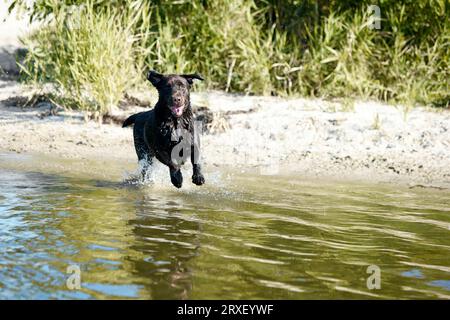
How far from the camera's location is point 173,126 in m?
8.12

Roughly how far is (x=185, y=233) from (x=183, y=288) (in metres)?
1.57

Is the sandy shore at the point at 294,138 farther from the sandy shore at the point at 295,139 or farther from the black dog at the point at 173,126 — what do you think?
the black dog at the point at 173,126

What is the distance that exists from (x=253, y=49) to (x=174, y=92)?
4.77 meters

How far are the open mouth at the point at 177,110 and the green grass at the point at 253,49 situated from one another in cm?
353

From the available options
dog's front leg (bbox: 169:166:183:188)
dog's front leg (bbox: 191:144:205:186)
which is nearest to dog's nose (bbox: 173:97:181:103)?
dog's front leg (bbox: 191:144:205:186)

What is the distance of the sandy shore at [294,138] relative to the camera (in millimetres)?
9883

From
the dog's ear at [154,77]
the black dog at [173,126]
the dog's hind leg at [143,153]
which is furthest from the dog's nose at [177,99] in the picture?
the dog's hind leg at [143,153]

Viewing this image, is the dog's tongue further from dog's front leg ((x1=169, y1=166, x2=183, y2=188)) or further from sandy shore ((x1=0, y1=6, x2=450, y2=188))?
sandy shore ((x1=0, y1=6, x2=450, y2=188))

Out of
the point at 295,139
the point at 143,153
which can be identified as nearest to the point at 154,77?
the point at 143,153

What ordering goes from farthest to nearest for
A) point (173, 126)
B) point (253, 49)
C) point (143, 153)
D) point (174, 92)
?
point (253, 49)
point (143, 153)
point (173, 126)
point (174, 92)

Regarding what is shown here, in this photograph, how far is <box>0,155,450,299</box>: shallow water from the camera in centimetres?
500

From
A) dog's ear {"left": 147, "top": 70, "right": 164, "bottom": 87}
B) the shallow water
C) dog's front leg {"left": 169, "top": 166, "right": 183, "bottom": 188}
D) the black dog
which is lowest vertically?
the shallow water

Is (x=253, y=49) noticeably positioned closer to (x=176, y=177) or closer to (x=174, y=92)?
(x=176, y=177)

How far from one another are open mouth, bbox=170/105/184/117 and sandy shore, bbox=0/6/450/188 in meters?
2.22
